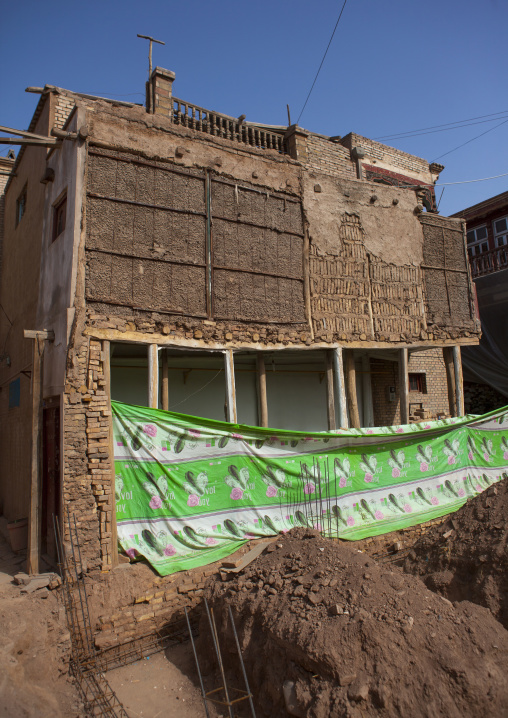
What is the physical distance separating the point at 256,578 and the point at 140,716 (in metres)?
1.73

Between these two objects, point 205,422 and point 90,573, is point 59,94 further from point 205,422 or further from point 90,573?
point 90,573

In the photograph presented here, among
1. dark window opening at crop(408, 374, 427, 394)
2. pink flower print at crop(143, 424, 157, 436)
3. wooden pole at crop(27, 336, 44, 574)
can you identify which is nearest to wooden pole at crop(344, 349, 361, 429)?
dark window opening at crop(408, 374, 427, 394)

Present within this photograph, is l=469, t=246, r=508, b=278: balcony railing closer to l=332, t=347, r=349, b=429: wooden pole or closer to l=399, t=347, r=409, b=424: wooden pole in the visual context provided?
l=399, t=347, r=409, b=424: wooden pole

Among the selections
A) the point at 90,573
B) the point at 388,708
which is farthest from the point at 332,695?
the point at 90,573

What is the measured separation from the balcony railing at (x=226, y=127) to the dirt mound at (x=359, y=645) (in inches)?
327

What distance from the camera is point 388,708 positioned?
3832 mm

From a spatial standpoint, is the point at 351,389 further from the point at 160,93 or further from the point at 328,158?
the point at 328,158

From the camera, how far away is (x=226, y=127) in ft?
32.6

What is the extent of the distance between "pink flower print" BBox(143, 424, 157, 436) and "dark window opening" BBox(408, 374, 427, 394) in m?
8.72

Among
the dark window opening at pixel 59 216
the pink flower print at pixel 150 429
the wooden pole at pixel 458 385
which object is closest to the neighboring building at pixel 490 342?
the wooden pole at pixel 458 385

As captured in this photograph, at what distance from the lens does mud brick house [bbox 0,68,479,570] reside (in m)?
6.92

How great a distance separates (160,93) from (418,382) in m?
9.61

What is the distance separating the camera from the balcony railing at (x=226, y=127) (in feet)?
30.4

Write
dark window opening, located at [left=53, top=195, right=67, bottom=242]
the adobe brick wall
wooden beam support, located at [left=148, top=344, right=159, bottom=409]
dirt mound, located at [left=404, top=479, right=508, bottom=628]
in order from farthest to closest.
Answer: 1. the adobe brick wall
2. dark window opening, located at [left=53, top=195, right=67, bottom=242]
3. wooden beam support, located at [left=148, top=344, right=159, bottom=409]
4. dirt mound, located at [left=404, top=479, right=508, bottom=628]
